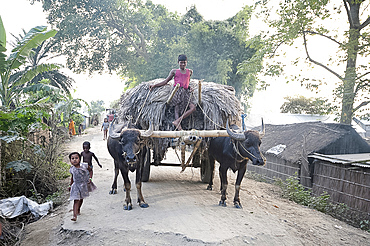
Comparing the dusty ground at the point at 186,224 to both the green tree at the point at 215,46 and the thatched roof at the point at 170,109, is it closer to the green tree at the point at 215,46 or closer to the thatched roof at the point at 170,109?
the thatched roof at the point at 170,109

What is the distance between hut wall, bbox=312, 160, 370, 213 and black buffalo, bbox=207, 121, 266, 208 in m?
4.21

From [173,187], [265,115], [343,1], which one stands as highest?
[343,1]

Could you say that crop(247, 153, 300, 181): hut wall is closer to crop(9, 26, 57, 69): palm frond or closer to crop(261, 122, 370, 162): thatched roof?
crop(261, 122, 370, 162): thatched roof

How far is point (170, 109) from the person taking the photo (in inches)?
247

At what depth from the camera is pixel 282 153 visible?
10875 mm

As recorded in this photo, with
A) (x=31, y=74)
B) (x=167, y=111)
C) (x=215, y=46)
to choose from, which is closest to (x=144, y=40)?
(x=215, y=46)

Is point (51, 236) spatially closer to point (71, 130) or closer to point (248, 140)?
point (248, 140)

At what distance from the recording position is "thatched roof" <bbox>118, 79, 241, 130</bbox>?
5.98m

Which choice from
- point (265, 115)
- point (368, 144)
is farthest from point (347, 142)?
point (265, 115)

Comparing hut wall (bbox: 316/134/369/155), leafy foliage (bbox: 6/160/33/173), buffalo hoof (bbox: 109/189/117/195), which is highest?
hut wall (bbox: 316/134/369/155)

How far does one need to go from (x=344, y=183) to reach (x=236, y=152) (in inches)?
188

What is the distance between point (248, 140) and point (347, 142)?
7.32 metres

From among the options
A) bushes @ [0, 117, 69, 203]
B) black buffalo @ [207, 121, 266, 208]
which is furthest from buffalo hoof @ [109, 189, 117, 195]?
black buffalo @ [207, 121, 266, 208]

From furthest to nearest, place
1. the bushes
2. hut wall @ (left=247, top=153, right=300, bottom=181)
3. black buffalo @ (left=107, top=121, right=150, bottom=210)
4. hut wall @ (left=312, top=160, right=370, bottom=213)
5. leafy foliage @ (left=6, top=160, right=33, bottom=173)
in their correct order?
1. hut wall @ (left=247, top=153, right=300, bottom=181)
2. hut wall @ (left=312, top=160, right=370, bottom=213)
3. the bushes
4. leafy foliage @ (left=6, top=160, right=33, bottom=173)
5. black buffalo @ (left=107, top=121, right=150, bottom=210)
